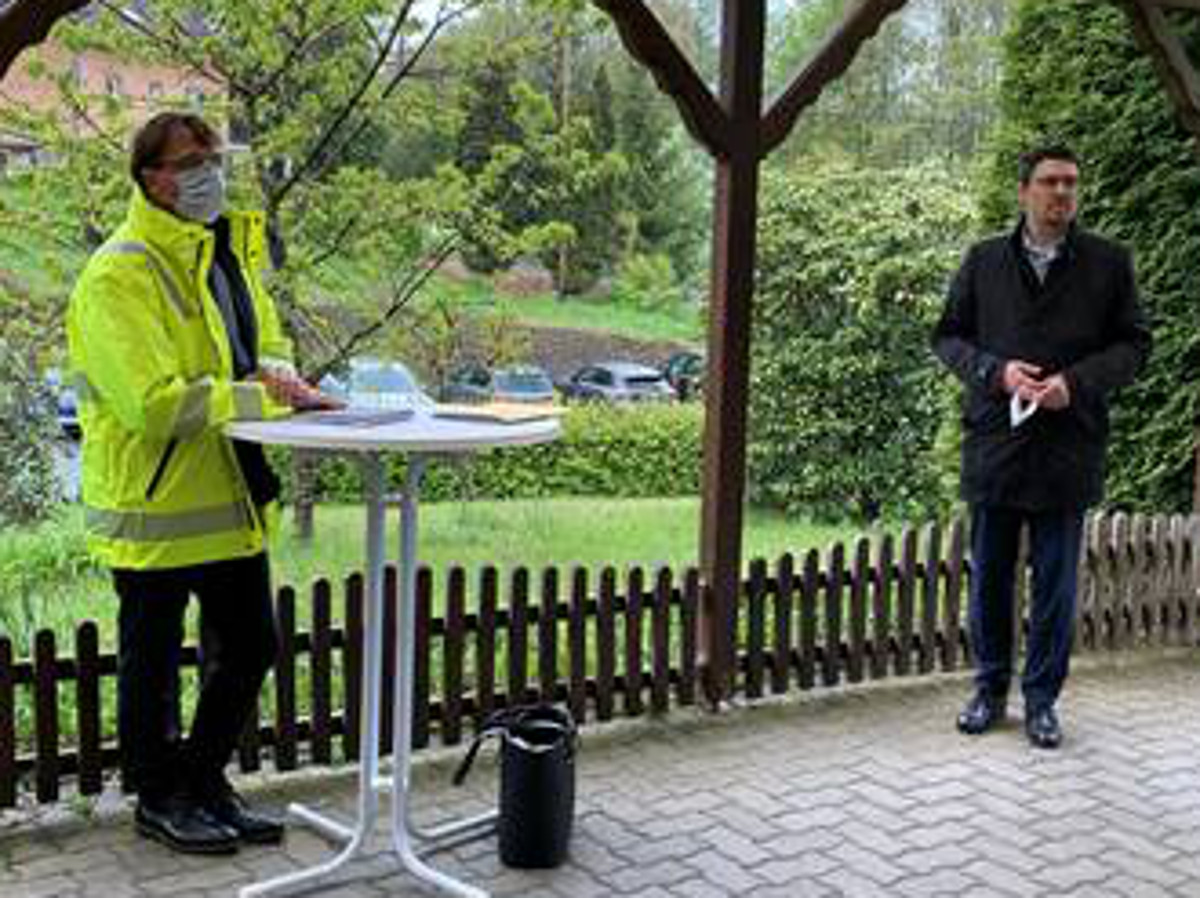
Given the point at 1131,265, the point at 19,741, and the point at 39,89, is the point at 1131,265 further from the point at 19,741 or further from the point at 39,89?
the point at 39,89

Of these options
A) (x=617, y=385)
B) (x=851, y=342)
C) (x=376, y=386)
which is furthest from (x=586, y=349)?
(x=376, y=386)

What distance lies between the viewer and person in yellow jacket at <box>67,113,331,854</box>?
3213 mm

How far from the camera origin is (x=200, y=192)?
333 centimetres

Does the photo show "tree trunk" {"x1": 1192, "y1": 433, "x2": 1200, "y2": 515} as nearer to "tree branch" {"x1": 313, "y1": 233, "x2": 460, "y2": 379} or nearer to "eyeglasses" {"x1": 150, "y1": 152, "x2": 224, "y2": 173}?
"tree branch" {"x1": 313, "y1": 233, "x2": 460, "y2": 379}

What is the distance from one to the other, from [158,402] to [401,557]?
0.67m

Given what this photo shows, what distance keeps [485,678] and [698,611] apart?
87cm

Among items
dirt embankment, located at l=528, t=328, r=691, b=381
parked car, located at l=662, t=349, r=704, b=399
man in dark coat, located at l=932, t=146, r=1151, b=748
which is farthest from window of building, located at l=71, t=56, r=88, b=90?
dirt embankment, located at l=528, t=328, r=691, b=381

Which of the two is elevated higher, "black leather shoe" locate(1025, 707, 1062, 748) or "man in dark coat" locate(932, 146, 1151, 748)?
"man in dark coat" locate(932, 146, 1151, 748)

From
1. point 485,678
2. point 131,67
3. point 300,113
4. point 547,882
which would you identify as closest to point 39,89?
point 131,67

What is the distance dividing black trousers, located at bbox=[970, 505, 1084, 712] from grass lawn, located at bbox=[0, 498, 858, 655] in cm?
136

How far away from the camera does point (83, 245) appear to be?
6309 millimetres

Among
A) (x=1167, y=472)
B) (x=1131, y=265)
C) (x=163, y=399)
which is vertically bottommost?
(x=1167, y=472)

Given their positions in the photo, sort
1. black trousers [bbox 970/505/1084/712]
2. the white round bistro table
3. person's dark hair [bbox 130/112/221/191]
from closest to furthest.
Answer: the white round bistro table, person's dark hair [bbox 130/112/221/191], black trousers [bbox 970/505/1084/712]

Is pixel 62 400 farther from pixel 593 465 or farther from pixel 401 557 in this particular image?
pixel 593 465
